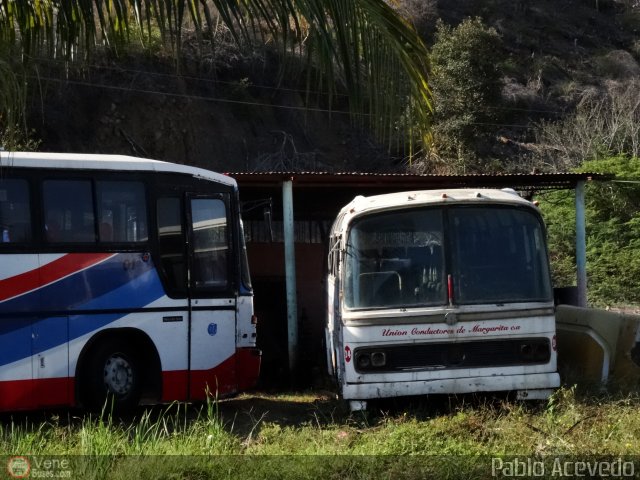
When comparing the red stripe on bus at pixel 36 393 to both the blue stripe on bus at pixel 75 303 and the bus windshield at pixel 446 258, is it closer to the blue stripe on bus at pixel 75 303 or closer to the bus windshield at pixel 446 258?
the blue stripe on bus at pixel 75 303

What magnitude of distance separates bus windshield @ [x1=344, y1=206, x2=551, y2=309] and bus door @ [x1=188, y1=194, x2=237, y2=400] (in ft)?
7.05

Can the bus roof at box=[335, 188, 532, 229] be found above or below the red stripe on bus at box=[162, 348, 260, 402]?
above

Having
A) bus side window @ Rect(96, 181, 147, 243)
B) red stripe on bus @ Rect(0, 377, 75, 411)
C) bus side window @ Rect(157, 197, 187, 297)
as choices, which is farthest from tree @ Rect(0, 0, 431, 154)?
bus side window @ Rect(157, 197, 187, 297)

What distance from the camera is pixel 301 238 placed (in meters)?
20.5

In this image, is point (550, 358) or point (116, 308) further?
point (116, 308)

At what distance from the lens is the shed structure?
567 inches

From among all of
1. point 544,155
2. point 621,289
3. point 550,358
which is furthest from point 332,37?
point 544,155

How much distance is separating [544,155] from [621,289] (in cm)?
1133

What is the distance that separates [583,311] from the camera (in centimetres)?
1124

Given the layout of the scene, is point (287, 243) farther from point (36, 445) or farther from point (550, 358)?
point (36, 445)

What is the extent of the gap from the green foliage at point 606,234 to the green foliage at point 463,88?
17.5 ft

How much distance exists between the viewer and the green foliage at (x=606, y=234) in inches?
963

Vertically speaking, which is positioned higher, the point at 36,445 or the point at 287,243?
the point at 287,243

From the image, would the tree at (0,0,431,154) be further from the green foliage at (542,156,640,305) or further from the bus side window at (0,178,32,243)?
the green foliage at (542,156,640,305)
